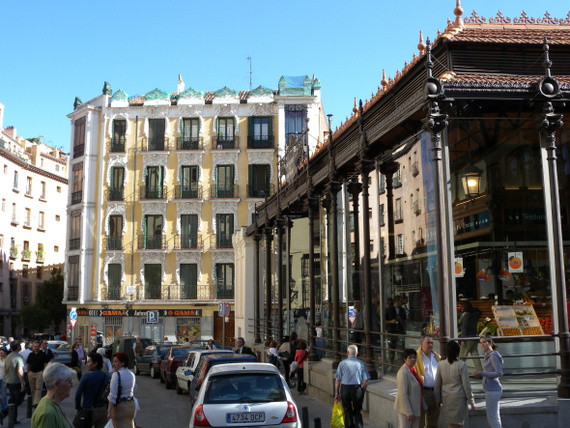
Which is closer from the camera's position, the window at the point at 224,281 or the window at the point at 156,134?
the window at the point at 224,281

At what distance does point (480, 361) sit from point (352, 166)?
20.9ft

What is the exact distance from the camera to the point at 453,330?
10.3 metres

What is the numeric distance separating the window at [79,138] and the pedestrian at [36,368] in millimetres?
37630

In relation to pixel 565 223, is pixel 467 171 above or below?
above

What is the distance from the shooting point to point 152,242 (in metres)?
48.7

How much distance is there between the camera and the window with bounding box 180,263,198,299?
47906 millimetres

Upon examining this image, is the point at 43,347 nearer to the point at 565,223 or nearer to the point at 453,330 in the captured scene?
the point at 453,330

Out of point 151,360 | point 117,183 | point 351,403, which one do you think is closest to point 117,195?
point 117,183

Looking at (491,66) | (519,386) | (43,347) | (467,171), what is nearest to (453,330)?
(519,386)

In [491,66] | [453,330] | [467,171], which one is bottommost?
[453,330]

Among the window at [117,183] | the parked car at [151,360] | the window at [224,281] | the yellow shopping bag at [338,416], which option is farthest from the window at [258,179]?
the yellow shopping bag at [338,416]

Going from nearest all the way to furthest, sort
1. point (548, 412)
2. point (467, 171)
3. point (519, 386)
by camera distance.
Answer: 1. point (548, 412)
2. point (519, 386)
3. point (467, 171)

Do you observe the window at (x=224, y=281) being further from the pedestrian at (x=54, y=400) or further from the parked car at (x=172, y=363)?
the pedestrian at (x=54, y=400)

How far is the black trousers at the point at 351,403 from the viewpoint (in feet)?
36.1
